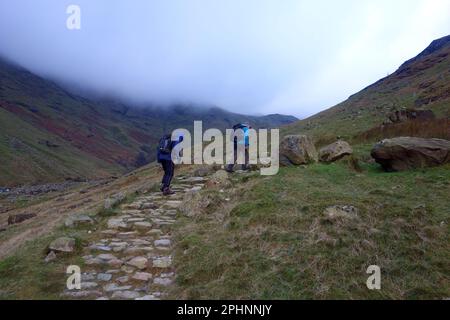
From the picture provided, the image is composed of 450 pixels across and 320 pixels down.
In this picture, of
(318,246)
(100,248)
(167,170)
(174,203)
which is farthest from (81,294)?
(167,170)

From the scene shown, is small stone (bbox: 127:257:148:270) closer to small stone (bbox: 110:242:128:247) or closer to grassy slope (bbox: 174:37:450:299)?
grassy slope (bbox: 174:37:450:299)

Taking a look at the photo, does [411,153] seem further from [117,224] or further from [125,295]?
[125,295]

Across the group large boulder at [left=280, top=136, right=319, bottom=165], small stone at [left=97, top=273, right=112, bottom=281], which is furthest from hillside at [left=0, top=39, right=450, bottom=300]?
large boulder at [left=280, top=136, right=319, bottom=165]

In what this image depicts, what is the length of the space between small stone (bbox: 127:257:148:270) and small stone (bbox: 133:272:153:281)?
268mm

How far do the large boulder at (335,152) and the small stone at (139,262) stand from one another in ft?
34.1

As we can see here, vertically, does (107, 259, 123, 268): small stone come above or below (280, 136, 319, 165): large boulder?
below

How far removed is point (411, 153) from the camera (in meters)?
13.6

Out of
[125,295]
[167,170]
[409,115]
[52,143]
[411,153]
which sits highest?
[52,143]

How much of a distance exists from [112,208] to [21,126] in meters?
126

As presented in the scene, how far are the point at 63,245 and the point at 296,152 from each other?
10127 mm

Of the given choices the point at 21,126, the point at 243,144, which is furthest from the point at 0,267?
the point at 21,126

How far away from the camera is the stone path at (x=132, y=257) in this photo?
699 centimetres

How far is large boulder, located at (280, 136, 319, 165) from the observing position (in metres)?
16.1
